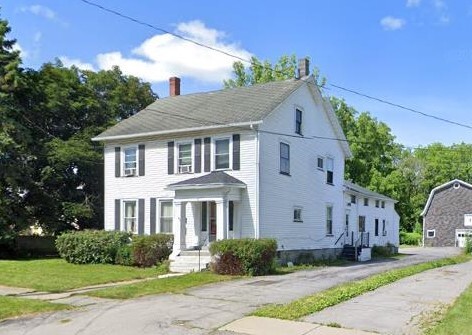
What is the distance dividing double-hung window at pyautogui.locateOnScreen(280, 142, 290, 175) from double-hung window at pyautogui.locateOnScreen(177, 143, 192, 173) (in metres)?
4.08

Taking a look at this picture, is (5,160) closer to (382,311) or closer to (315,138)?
(315,138)

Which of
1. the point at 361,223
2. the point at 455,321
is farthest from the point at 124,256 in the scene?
the point at 361,223

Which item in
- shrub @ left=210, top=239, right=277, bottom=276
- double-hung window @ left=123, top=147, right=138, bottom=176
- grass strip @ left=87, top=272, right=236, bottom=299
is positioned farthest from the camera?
double-hung window @ left=123, top=147, right=138, bottom=176

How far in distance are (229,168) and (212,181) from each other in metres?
1.60

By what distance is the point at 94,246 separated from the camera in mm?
24141

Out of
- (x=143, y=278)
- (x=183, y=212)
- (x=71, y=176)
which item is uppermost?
(x=71, y=176)

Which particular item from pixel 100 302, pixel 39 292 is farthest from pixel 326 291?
pixel 39 292

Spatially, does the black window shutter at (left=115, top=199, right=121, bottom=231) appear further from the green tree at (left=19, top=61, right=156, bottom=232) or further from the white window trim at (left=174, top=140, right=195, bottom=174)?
the green tree at (left=19, top=61, right=156, bottom=232)

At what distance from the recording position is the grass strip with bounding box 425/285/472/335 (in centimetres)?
994

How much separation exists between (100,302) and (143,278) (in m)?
5.90

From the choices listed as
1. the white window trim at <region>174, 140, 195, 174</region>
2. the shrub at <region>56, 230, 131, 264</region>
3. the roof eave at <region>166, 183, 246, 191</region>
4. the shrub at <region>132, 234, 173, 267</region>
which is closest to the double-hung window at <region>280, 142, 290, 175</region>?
the roof eave at <region>166, 183, 246, 191</region>

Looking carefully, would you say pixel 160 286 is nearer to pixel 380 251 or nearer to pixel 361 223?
pixel 361 223

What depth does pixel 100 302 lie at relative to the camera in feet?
45.6

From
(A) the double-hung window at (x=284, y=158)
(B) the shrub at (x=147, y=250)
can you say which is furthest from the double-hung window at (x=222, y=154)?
(B) the shrub at (x=147, y=250)
